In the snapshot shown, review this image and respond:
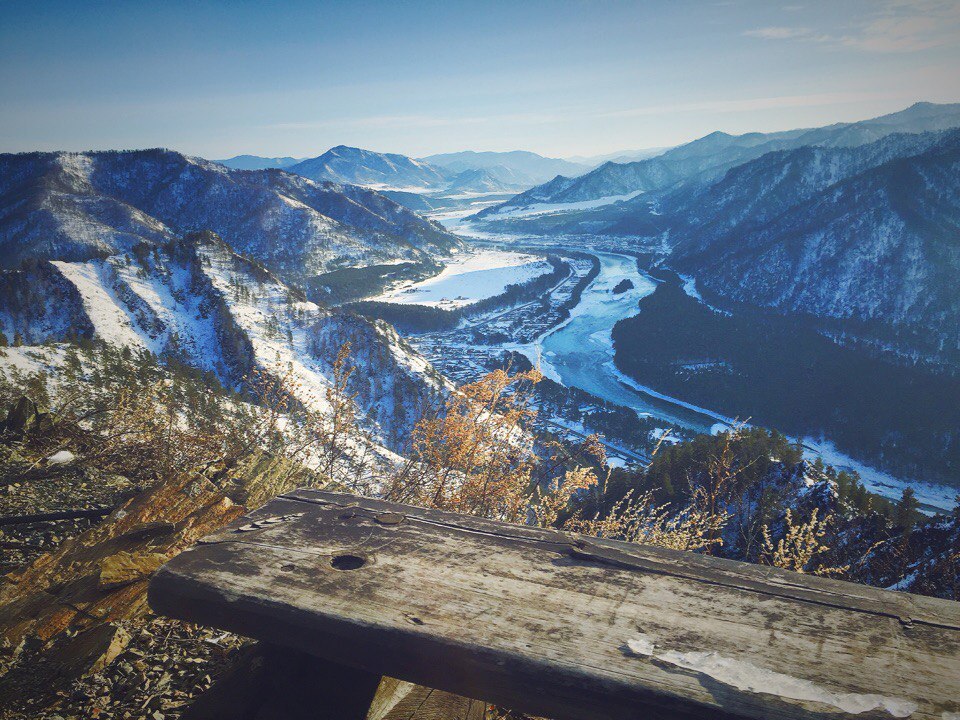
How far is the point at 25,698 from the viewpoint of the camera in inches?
80.4

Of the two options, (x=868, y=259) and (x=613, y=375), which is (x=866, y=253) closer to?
(x=868, y=259)

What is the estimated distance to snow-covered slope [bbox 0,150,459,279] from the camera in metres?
123

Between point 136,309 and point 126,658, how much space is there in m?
53.4

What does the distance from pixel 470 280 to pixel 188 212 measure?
94.2m

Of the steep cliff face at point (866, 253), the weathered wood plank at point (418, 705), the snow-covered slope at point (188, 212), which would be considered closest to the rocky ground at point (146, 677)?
the weathered wood plank at point (418, 705)

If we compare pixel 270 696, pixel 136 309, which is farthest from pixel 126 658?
pixel 136 309

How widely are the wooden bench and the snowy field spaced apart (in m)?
113

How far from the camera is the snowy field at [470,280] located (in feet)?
398

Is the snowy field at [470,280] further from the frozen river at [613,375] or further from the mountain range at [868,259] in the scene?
the mountain range at [868,259]

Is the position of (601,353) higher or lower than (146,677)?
lower

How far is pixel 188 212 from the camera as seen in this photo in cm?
15925

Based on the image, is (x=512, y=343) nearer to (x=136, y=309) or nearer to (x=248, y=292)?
(x=248, y=292)

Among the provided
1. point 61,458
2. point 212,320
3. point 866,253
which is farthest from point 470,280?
point 61,458

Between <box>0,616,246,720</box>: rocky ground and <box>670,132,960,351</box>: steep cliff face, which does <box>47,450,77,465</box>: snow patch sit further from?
<box>670,132,960,351</box>: steep cliff face
